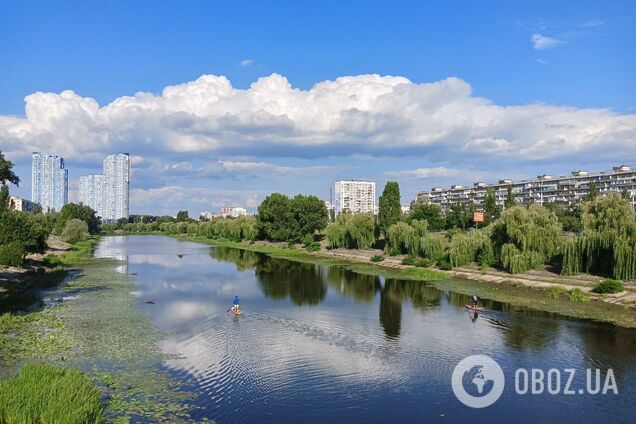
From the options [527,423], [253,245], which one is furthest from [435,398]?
[253,245]

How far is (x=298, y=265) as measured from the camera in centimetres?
6194

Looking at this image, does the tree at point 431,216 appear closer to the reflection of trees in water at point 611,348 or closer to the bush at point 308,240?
the bush at point 308,240

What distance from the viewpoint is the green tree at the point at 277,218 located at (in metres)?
92.9

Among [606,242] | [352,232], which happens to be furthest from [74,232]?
[606,242]

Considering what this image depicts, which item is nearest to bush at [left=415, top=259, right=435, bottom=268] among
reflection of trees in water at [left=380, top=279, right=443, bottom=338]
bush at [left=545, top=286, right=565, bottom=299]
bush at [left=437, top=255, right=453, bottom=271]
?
bush at [left=437, top=255, right=453, bottom=271]

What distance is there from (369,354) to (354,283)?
2364 cm

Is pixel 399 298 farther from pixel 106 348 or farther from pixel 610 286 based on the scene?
pixel 106 348

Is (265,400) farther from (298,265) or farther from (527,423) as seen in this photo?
(298,265)

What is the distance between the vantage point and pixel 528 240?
43219 millimetres

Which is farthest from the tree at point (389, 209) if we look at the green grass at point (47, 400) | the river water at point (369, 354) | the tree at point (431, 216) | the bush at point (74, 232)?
the bush at point (74, 232)

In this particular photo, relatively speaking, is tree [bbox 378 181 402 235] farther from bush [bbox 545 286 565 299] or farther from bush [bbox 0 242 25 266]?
bush [bbox 0 242 25 266]

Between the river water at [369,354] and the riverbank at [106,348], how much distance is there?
858 millimetres

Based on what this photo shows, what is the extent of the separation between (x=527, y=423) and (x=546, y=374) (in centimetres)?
503

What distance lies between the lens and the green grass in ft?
39.3
